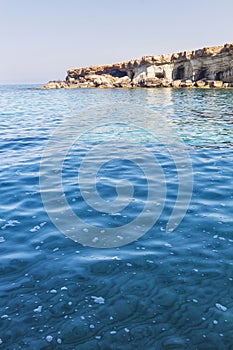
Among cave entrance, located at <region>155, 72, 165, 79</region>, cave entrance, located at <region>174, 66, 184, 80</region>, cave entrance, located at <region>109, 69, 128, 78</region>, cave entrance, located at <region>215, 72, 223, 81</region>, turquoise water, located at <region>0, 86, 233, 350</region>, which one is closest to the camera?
turquoise water, located at <region>0, 86, 233, 350</region>

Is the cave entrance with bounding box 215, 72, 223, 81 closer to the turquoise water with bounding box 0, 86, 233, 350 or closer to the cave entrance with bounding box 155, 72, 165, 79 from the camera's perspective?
the cave entrance with bounding box 155, 72, 165, 79

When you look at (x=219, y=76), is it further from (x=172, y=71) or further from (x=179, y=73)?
(x=172, y=71)

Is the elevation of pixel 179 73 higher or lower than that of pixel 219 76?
higher

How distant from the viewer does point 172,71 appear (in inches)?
2886

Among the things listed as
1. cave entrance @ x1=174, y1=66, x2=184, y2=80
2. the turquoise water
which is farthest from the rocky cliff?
the turquoise water

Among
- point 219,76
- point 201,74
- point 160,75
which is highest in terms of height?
point 160,75

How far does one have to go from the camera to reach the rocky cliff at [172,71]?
59219 millimetres

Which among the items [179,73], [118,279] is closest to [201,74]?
[179,73]

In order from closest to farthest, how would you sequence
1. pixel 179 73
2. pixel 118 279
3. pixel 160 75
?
pixel 118 279, pixel 179 73, pixel 160 75

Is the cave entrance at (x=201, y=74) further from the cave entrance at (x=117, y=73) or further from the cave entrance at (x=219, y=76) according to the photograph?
the cave entrance at (x=117, y=73)

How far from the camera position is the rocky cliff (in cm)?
5922

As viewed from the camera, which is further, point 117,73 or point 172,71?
point 117,73

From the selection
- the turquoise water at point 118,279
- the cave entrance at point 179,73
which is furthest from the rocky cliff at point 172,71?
the turquoise water at point 118,279

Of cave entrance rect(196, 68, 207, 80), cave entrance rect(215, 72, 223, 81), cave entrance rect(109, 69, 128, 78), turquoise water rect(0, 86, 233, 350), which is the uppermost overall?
cave entrance rect(109, 69, 128, 78)
